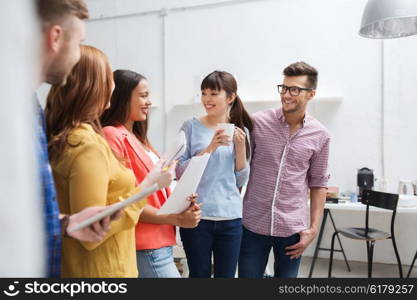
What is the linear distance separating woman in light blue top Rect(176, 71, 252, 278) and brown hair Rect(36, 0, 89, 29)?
0.90 m

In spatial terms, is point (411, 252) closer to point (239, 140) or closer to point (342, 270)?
point (342, 270)

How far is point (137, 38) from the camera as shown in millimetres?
4184

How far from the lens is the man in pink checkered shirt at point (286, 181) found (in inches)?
59.9

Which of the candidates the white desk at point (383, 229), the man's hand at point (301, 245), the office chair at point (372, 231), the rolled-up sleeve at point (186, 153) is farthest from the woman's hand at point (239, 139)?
the white desk at point (383, 229)

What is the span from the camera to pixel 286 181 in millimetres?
1521

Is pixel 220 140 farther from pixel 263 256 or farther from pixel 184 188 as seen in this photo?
pixel 263 256

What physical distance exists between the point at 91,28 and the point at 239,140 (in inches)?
145

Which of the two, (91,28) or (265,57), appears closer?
(265,57)

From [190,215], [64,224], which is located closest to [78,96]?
[64,224]

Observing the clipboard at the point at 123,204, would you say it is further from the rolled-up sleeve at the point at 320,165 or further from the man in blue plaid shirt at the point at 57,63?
the rolled-up sleeve at the point at 320,165

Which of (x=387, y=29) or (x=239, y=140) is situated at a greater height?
(x=387, y=29)

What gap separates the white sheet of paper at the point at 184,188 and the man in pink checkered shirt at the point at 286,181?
506 mm

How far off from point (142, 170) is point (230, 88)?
68cm

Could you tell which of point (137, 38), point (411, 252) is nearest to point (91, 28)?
point (137, 38)
